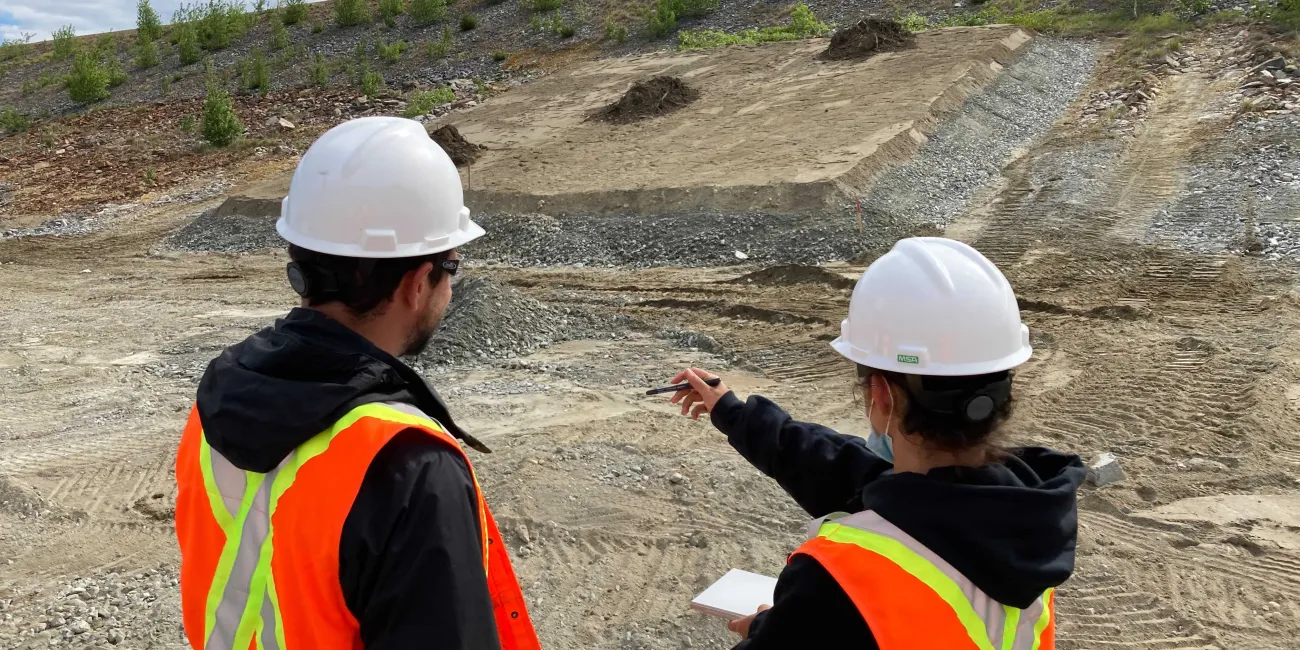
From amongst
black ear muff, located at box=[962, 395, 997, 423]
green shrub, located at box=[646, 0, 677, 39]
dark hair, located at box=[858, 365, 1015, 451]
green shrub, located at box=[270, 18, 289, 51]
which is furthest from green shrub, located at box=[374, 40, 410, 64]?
black ear muff, located at box=[962, 395, 997, 423]

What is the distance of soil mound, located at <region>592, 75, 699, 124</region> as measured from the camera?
17.7 metres

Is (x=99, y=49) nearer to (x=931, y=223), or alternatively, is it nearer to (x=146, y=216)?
(x=146, y=216)

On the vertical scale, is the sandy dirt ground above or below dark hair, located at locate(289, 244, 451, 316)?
below

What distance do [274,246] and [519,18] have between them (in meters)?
18.9

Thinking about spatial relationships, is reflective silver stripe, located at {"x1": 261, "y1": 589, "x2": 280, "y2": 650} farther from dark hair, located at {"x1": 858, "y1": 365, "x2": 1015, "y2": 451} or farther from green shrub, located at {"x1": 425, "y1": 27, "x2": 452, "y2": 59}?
green shrub, located at {"x1": 425, "y1": 27, "x2": 452, "y2": 59}

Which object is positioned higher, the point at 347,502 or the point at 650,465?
the point at 347,502

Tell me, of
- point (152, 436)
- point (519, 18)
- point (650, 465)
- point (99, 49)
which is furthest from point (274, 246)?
point (99, 49)

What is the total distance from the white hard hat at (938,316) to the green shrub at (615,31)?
26063 mm

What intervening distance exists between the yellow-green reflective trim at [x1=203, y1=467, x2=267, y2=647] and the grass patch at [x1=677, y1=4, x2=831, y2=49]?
21.9 meters

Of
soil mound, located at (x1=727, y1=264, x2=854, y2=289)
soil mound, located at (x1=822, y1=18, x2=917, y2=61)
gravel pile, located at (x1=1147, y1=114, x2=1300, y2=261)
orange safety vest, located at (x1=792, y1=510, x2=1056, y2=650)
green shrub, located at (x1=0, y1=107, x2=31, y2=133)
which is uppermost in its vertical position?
orange safety vest, located at (x1=792, y1=510, x2=1056, y2=650)

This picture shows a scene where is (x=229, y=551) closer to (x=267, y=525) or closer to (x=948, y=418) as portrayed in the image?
(x=267, y=525)

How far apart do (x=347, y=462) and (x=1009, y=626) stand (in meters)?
1.20

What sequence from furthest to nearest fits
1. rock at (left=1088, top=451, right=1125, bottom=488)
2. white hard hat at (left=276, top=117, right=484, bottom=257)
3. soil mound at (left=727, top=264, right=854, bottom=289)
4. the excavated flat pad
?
the excavated flat pad
soil mound at (left=727, top=264, right=854, bottom=289)
rock at (left=1088, top=451, right=1125, bottom=488)
white hard hat at (left=276, top=117, right=484, bottom=257)

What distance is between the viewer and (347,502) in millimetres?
1527
